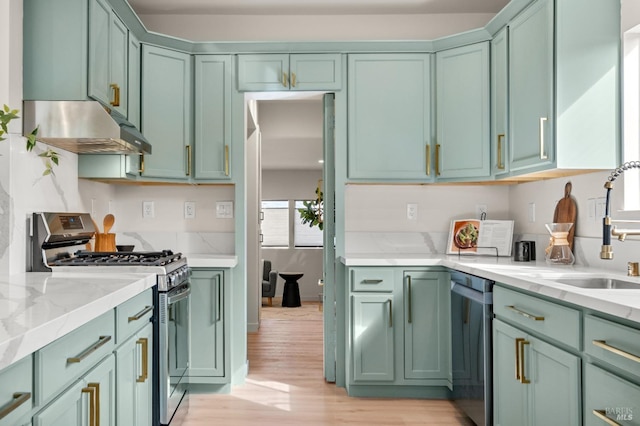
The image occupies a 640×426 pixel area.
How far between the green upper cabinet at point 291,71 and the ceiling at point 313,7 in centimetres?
47

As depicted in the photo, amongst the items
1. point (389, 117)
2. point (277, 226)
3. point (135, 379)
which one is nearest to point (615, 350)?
point (135, 379)

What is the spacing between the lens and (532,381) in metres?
1.98

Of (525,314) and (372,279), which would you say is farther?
(372,279)

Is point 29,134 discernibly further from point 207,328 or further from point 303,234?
point 303,234

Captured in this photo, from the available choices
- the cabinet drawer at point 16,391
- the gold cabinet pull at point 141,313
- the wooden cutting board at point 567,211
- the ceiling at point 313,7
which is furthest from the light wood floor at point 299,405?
the ceiling at point 313,7

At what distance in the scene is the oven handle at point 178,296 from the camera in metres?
2.43

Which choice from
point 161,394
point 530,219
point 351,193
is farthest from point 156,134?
point 530,219

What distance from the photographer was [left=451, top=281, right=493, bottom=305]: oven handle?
2.39 meters

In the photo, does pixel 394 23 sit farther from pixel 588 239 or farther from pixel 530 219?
pixel 588 239

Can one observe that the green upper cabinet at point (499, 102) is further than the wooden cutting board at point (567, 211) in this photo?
Yes

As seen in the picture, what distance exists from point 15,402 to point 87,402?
1.52ft

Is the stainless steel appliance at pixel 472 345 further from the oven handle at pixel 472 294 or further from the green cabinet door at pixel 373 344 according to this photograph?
the green cabinet door at pixel 373 344

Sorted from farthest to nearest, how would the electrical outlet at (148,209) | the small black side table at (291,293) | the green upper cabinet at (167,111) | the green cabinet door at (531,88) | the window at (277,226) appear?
the window at (277,226), the small black side table at (291,293), the electrical outlet at (148,209), the green upper cabinet at (167,111), the green cabinet door at (531,88)

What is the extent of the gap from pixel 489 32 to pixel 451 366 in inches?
80.8
